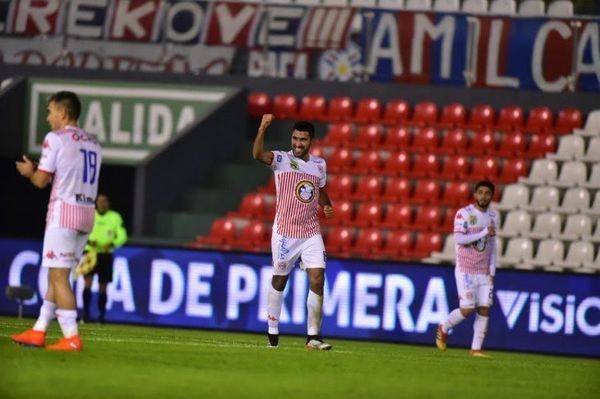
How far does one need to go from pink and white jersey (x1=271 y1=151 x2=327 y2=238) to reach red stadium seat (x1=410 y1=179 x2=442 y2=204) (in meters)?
10.5

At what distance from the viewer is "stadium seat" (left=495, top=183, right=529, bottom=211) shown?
25.5 metres

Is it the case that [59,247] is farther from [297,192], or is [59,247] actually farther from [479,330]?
[479,330]

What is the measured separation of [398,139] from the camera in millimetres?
27469

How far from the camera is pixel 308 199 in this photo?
15.7m

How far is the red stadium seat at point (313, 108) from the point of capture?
2817 cm

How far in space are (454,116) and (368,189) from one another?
226 cm

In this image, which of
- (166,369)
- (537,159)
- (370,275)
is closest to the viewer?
(166,369)

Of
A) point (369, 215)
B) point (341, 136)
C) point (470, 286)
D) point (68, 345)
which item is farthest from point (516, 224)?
point (68, 345)

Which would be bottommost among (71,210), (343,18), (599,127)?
(71,210)

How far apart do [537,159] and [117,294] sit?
7629 millimetres

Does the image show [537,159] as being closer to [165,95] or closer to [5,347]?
[165,95]

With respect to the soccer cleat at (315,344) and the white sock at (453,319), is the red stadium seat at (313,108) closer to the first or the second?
the white sock at (453,319)

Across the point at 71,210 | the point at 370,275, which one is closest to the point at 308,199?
the point at 71,210

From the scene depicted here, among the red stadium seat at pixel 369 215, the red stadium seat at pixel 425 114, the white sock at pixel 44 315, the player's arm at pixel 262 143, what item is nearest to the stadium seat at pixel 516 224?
the red stadium seat at pixel 369 215
